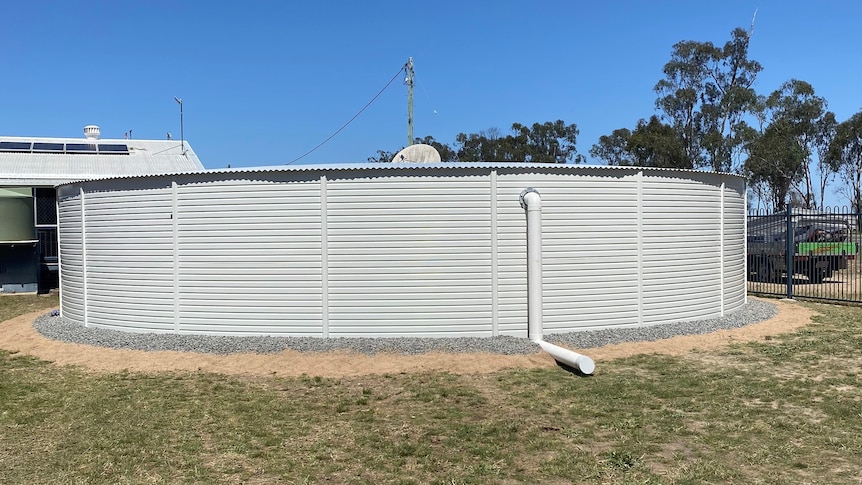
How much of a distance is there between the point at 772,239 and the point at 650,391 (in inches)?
561

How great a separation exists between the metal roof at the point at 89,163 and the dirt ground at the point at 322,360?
38.5 ft

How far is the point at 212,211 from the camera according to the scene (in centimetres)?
989

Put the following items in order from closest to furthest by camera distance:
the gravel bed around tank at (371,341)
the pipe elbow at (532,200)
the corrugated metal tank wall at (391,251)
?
the gravel bed around tank at (371,341), the pipe elbow at (532,200), the corrugated metal tank wall at (391,251)

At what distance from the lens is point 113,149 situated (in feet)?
79.8

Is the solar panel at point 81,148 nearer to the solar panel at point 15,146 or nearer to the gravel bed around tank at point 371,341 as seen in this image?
the solar panel at point 15,146

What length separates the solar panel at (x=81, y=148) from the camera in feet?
77.6

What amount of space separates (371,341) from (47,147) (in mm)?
21115

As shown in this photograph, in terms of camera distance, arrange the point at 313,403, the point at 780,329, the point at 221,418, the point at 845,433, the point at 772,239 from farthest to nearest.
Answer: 1. the point at 772,239
2. the point at 780,329
3. the point at 313,403
4. the point at 221,418
5. the point at 845,433

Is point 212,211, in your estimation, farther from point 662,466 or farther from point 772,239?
point 772,239

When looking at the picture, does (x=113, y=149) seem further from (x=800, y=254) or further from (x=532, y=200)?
(x=800, y=254)

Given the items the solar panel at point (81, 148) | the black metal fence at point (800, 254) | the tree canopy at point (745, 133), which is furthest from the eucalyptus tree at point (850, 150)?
the solar panel at point (81, 148)

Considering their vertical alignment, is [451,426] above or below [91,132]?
below

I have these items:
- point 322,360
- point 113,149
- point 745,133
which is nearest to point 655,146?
point 745,133

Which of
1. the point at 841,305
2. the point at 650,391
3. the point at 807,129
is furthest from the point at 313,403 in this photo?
the point at 807,129
